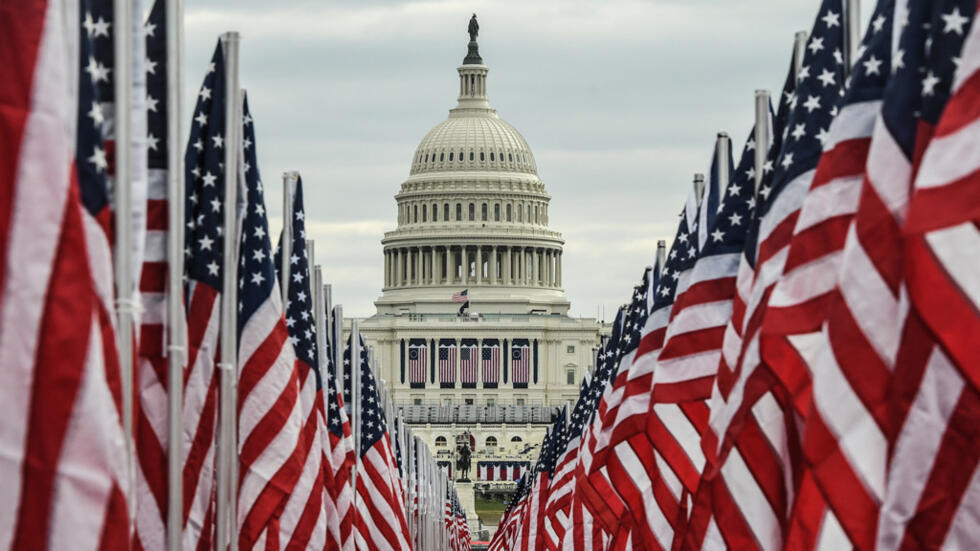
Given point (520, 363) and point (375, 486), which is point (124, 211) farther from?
point (520, 363)

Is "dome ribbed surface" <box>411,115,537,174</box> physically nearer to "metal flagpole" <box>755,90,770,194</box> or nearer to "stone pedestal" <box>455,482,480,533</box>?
"stone pedestal" <box>455,482,480,533</box>

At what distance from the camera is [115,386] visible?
32.9ft

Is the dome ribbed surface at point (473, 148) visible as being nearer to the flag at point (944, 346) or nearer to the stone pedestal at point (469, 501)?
the stone pedestal at point (469, 501)

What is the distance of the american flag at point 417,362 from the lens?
176125mm

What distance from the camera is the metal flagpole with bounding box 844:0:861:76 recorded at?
15.9 m

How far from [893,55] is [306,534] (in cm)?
898

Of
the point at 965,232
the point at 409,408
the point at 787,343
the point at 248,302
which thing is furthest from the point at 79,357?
the point at 409,408

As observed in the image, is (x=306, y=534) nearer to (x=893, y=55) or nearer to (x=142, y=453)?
(x=142, y=453)

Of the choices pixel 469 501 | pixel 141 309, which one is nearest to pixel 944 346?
pixel 141 309

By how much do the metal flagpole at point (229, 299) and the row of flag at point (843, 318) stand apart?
3.52 metres

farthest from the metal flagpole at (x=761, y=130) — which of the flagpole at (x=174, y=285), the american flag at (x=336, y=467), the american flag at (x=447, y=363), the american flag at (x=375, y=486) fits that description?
the american flag at (x=447, y=363)

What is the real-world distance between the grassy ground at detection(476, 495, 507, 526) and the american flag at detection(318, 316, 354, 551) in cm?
8269

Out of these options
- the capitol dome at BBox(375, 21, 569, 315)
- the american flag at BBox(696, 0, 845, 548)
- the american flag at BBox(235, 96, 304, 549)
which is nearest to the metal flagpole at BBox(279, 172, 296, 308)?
the american flag at BBox(235, 96, 304, 549)

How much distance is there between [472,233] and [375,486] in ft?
502
